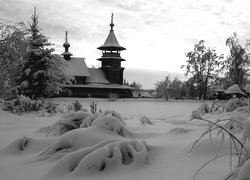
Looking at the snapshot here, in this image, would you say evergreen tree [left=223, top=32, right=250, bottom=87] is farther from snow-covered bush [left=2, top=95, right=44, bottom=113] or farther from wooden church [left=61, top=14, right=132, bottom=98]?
snow-covered bush [left=2, top=95, right=44, bottom=113]

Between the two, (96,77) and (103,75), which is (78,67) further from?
(103,75)

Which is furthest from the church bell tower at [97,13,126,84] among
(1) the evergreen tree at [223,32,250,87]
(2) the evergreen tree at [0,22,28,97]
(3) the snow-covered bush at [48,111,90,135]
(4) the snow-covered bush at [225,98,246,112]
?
(3) the snow-covered bush at [48,111,90,135]

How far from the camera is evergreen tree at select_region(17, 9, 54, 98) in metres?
21.2

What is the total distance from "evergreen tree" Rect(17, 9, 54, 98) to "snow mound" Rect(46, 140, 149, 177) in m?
19.7

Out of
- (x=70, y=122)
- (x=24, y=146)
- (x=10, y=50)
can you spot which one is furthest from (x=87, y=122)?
(x=10, y=50)

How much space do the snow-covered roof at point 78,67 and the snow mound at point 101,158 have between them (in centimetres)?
3622

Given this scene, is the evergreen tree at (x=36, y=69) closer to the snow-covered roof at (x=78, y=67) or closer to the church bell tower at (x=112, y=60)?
the snow-covered roof at (x=78, y=67)

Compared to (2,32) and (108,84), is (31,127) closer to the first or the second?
(2,32)

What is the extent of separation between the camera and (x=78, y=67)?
40.0 meters

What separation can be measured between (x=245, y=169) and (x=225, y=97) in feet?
126

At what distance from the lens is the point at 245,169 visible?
1.24 metres

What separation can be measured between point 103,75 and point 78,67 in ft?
12.9

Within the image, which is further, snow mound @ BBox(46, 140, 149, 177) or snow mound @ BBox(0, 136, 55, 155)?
snow mound @ BBox(0, 136, 55, 155)

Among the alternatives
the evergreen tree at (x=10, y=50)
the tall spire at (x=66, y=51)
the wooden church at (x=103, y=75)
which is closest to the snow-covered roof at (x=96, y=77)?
the wooden church at (x=103, y=75)
